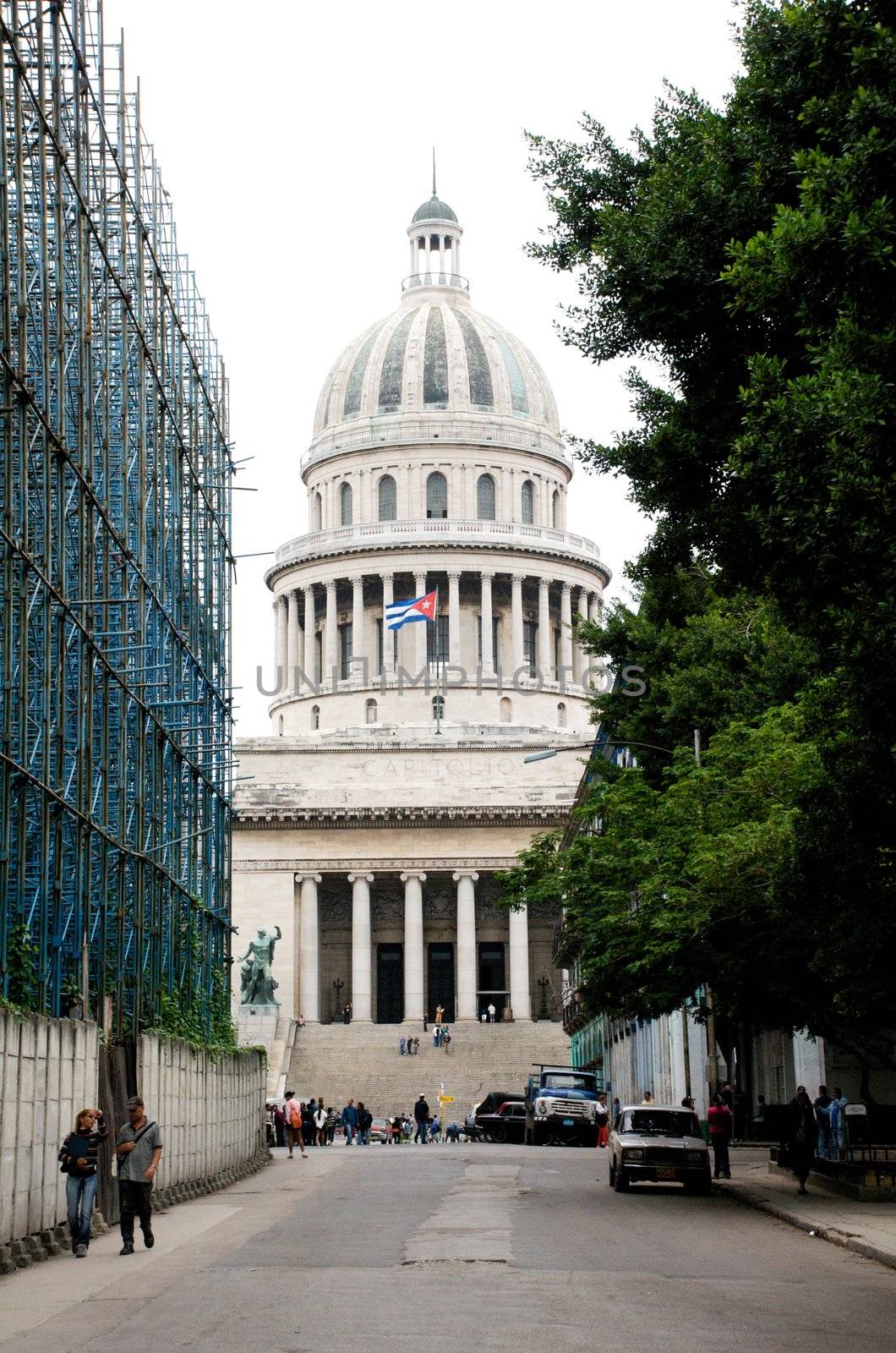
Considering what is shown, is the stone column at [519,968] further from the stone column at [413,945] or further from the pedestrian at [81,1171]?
the pedestrian at [81,1171]

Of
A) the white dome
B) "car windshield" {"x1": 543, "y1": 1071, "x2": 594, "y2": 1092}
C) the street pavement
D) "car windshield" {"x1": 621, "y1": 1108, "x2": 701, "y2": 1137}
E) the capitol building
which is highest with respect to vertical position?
the white dome

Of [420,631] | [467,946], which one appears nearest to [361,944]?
[467,946]

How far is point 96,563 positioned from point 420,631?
270 ft

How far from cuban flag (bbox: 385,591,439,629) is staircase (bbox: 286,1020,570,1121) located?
22.5 metres

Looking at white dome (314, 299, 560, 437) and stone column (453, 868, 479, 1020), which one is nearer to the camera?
stone column (453, 868, 479, 1020)

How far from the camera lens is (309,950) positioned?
96688mm

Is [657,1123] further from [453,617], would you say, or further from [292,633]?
[292,633]

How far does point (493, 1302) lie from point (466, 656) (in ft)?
326

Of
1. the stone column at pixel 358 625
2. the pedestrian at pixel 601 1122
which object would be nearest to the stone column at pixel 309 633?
the stone column at pixel 358 625

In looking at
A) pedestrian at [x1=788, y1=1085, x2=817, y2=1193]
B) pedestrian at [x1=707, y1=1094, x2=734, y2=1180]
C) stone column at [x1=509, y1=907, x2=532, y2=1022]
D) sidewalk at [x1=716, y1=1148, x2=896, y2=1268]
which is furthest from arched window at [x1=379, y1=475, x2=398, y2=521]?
Result: pedestrian at [x1=788, y1=1085, x2=817, y2=1193]

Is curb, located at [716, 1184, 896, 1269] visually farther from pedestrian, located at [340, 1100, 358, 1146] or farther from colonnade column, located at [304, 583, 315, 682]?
colonnade column, located at [304, 583, 315, 682]

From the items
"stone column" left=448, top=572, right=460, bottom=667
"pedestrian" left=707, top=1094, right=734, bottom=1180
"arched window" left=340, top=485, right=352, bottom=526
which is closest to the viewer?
"pedestrian" left=707, top=1094, right=734, bottom=1180

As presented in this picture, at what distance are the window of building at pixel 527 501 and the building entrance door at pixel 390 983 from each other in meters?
30.5

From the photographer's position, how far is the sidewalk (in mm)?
22828
